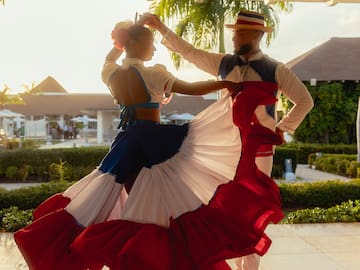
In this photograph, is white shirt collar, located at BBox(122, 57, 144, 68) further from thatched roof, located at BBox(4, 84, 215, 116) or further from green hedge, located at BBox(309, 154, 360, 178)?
thatched roof, located at BBox(4, 84, 215, 116)

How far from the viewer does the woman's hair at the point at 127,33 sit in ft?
10.1

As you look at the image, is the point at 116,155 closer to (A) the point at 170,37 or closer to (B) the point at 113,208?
(B) the point at 113,208

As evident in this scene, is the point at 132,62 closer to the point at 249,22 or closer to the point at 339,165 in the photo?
the point at 249,22

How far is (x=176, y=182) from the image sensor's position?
9.98ft

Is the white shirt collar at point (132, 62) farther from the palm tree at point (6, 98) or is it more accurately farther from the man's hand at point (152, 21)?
the palm tree at point (6, 98)

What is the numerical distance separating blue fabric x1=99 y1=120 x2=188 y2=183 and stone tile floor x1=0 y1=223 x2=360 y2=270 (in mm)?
1796

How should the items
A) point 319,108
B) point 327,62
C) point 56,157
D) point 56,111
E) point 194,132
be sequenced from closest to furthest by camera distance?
point 194,132 < point 56,157 < point 319,108 < point 327,62 < point 56,111

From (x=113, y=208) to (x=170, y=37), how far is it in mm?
1325

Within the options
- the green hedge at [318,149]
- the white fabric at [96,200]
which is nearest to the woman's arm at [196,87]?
the white fabric at [96,200]

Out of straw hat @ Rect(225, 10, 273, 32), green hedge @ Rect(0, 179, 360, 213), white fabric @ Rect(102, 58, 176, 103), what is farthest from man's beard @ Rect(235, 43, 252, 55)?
green hedge @ Rect(0, 179, 360, 213)

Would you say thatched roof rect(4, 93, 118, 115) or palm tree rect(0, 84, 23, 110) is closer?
palm tree rect(0, 84, 23, 110)

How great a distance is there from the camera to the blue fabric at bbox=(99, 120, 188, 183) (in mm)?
3055

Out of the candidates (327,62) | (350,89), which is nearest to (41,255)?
(350,89)

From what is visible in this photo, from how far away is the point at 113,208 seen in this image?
310 cm
